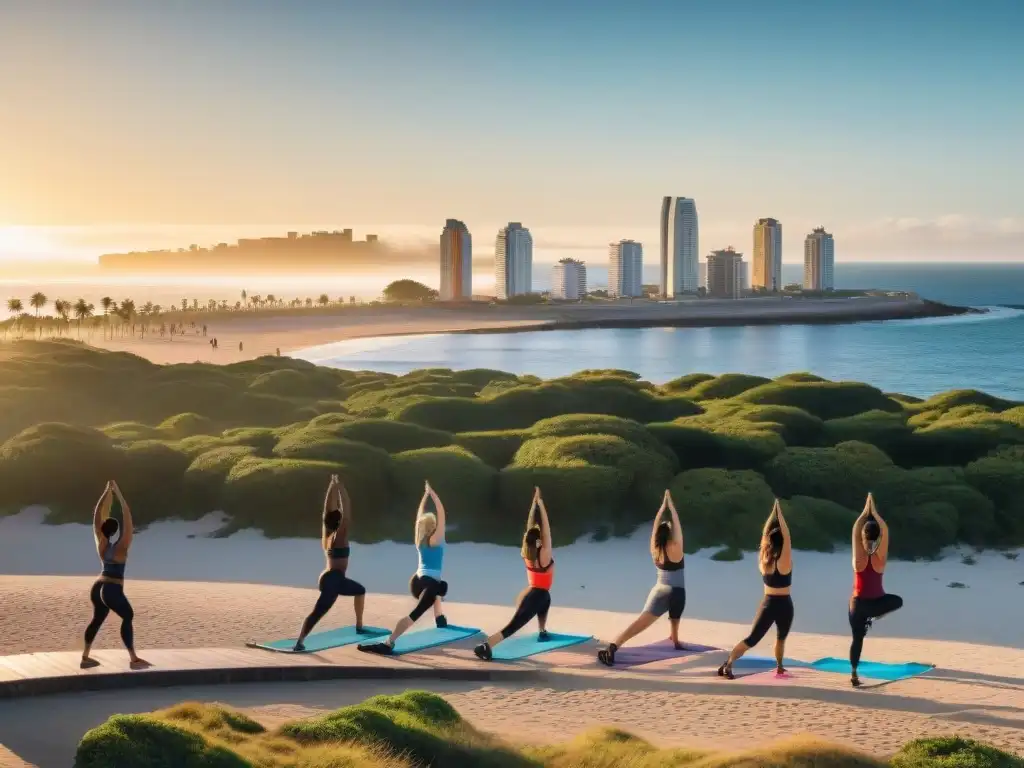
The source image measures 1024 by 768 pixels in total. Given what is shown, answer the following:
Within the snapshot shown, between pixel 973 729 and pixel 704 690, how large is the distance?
3567 millimetres

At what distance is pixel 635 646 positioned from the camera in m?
20.0

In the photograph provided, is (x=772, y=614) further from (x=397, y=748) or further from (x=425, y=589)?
(x=397, y=748)

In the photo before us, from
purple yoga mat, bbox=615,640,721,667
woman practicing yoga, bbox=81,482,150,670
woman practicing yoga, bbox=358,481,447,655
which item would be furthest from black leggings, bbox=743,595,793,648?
woman practicing yoga, bbox=81,482,150,670

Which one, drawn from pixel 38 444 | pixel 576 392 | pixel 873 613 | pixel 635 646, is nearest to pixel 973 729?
pixel 873 613

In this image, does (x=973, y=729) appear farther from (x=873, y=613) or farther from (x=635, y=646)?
(x=635, y=646)

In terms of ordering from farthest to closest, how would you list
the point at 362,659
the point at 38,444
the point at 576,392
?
the point at 576,392
the point at 38,444
the point at 362,659

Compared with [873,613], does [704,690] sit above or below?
below

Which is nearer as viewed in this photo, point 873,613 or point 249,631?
point 873,613

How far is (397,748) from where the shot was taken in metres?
13.6

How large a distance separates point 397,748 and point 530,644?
6.32m

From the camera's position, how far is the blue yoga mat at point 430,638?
19.3 metres

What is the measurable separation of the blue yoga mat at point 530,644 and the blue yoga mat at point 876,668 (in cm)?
371

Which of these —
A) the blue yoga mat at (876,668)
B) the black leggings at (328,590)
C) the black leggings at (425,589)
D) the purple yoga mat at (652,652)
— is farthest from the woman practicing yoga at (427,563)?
the blue yoga mat at (876,668)

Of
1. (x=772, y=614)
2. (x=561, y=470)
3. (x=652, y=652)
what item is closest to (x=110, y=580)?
(x=652, y=652)
